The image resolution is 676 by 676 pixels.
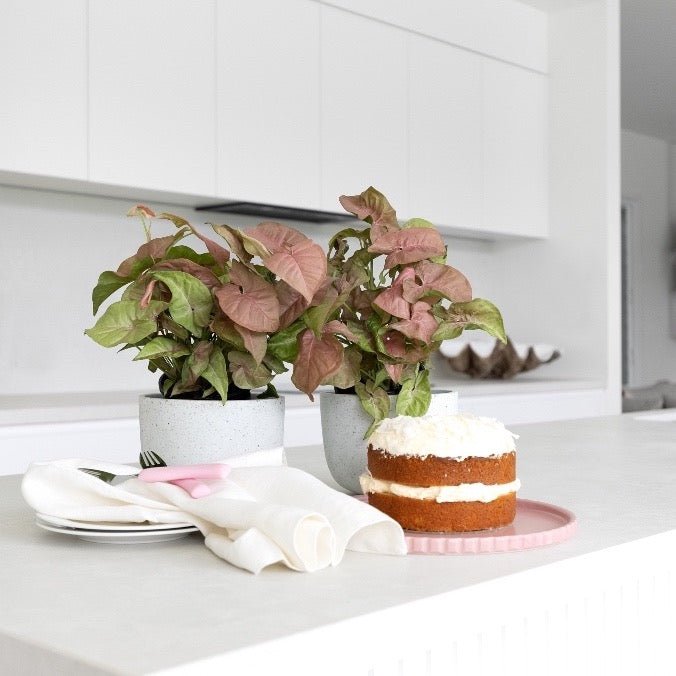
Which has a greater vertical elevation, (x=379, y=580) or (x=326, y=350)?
(x=326, y=350)

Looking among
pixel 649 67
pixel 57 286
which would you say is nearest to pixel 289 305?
pixel 57 286

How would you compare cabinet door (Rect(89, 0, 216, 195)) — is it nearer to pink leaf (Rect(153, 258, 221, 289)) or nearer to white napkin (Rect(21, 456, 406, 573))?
pink leaf (Rect(153, 258, 221, 289))

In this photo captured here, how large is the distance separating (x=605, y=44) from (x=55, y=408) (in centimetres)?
305

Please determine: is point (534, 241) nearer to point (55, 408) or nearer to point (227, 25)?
point (227, 25)

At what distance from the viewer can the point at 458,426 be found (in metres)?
0.88

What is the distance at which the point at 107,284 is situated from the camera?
41.6 inches

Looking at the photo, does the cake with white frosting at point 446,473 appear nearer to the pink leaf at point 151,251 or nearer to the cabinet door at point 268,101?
the pink leaf at point 151,251

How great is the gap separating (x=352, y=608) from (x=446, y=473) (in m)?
0.24

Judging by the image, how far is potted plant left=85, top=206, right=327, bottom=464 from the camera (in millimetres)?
969

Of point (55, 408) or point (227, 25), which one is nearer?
point (55, 408)

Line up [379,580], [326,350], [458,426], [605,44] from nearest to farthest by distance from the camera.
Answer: [379,580], [458,426], [326,350], [605,44]

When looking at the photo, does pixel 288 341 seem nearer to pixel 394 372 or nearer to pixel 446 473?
pixel 394 372

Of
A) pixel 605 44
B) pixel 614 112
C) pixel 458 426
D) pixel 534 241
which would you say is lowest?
pixel 458 426

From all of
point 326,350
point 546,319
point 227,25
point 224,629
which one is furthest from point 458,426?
point 546,319
